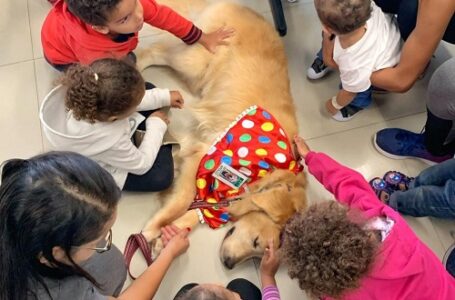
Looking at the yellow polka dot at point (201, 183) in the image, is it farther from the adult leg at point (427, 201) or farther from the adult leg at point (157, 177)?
the adult leg at point (427, 201)

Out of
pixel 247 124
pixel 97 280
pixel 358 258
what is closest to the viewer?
pixel 358 258

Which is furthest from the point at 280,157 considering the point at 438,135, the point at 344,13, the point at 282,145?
the point at 438,135

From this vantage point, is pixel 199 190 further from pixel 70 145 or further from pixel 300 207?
pixel 70 145

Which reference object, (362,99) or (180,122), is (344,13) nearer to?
(362,99)

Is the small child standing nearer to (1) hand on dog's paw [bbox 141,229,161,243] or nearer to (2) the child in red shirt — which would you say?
(2) the child in red shirt

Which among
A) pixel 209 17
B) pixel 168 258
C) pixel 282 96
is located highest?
pixel 209 17

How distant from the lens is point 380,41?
5.98 feet

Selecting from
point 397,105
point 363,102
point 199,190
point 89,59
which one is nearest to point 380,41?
point 363,102

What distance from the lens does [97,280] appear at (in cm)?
143

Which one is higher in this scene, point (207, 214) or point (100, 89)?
point (100, 89)

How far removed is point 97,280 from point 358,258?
0.73 m

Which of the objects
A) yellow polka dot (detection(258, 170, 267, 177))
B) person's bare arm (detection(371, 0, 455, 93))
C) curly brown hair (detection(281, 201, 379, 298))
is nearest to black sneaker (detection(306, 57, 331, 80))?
person's bare arm (detection(371, 0, 455, 93))

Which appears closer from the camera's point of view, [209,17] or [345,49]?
[345,49]

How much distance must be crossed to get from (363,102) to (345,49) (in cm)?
36
